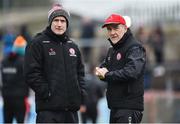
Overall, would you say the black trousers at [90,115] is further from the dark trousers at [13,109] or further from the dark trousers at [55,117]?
the dark trousers at [55,117]

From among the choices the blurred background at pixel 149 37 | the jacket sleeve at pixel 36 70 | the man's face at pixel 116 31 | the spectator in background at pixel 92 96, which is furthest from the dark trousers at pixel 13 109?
the man's face at pixel 116 31

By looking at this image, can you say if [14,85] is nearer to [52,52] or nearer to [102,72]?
[52,52]

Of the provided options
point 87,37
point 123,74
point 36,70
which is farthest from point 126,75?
point 87,37

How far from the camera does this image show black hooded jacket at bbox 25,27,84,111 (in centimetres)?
1048

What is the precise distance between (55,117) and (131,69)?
1.29 metres

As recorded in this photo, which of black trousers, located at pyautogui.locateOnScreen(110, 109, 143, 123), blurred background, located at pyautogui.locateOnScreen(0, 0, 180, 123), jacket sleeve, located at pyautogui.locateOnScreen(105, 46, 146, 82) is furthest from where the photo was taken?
blurred background, located at pyautogui.locateOnScreen(0, 0, 180, 123)

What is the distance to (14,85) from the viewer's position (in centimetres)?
1455

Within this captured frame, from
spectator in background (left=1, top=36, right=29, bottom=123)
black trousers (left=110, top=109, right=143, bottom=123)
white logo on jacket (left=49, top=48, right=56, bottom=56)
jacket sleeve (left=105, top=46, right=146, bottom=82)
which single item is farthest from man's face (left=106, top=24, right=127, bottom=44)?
spectator in background (left=1, top=36, right=29, bottom=123)

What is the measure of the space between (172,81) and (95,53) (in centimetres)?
276

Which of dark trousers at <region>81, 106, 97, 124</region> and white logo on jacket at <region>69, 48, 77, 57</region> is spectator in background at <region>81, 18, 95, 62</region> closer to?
dark trousers at <region>81, 106, 97, 124</region>

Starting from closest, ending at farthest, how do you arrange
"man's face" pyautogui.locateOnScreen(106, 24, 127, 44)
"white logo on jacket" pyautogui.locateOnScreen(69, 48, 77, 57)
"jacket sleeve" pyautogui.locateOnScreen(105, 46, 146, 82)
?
1. "jacket sleeve" pyautogui.locateOnScreen(105, 46, 146, 82)
2. "man's face" pyautogui.locateOnScreen(106, 24, 127, 44)
3. "white logo on jacket" pyautogui.locateOnScreen(69, 48, 77, 57)

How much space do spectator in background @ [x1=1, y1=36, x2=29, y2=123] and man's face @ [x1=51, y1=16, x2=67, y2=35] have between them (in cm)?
402

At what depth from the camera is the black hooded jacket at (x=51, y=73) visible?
34.4ft

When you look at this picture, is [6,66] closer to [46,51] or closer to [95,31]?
[46,51]
